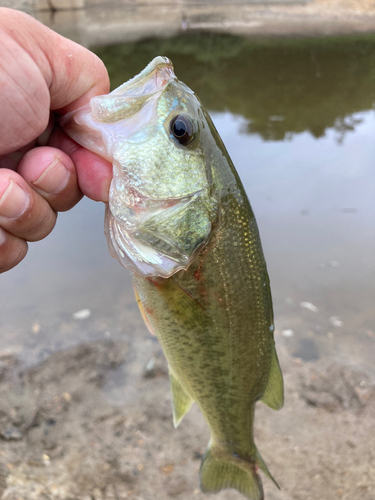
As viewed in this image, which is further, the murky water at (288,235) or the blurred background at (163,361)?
the murky water at (288,235)

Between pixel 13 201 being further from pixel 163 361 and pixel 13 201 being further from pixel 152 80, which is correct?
pixel 163 361

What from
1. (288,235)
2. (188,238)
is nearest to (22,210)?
(188,238)

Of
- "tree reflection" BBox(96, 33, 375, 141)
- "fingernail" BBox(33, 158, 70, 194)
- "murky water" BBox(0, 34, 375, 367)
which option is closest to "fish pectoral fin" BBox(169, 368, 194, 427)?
"fingernail" BBox(33, 158, 70, 194)

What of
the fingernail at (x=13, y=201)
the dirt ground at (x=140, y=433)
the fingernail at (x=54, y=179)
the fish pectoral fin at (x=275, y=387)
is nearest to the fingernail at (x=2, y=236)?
the fingernail at (x=13, y=201)

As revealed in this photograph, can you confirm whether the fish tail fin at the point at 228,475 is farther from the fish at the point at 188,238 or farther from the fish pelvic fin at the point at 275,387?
the fish pelvic fin at the point at 275,387

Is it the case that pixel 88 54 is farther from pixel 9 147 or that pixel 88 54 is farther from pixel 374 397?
pixel 374 397

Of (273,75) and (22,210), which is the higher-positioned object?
(22,210)

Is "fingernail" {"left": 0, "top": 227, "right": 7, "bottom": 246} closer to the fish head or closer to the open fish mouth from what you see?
the fish head
